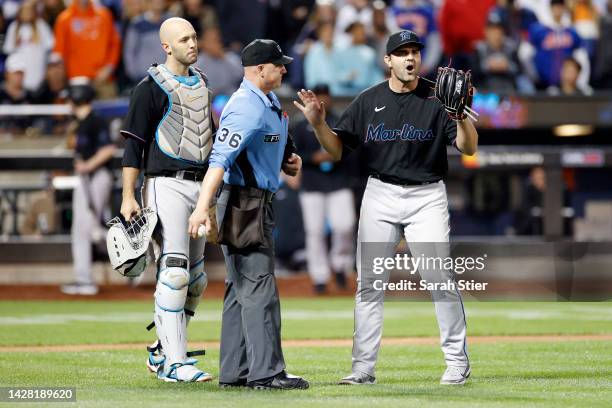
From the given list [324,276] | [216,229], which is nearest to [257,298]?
[216,229]

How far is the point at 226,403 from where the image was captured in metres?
6.92

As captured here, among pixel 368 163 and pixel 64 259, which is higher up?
pixel 368 163

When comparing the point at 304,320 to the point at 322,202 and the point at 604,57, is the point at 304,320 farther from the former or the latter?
the point at 604,57

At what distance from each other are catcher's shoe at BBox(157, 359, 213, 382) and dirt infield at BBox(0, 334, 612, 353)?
2.64 meters

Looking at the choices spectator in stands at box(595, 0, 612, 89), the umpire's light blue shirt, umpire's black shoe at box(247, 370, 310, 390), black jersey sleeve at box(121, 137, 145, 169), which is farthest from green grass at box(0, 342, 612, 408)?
spectator in stands at box(595, 0, 612, 89)

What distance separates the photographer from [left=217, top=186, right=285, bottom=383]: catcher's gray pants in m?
7.48

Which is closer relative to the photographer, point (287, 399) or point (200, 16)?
point (287, 399)

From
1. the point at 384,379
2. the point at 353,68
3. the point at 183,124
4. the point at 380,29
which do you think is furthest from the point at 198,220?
the point at 380,29

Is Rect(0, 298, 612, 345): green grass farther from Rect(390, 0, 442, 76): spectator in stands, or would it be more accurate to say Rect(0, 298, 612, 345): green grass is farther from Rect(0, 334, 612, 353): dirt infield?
Rect(390, 0, 442, 76): spectator in stands

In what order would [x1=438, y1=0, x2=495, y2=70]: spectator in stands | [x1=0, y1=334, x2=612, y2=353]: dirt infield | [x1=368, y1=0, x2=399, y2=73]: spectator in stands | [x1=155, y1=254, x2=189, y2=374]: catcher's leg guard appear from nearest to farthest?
[x1=155, y1=254, x2=189, y2=374]: catcher's leg guard < [x1=0, y1=334, x2=612, y2=353]: dirt infield < [x1=368, y1=0, x2=399, y2=73]: spectator in stands < [x1=438, y1=0, x2=495, y2=70]: spectator in stands

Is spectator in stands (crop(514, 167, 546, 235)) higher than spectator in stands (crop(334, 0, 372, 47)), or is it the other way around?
spectator in stands (crop(334, 0, 372, 47))

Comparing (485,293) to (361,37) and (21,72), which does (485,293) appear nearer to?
(361,37)

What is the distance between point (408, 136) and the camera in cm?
789

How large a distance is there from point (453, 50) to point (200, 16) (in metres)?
3.79
